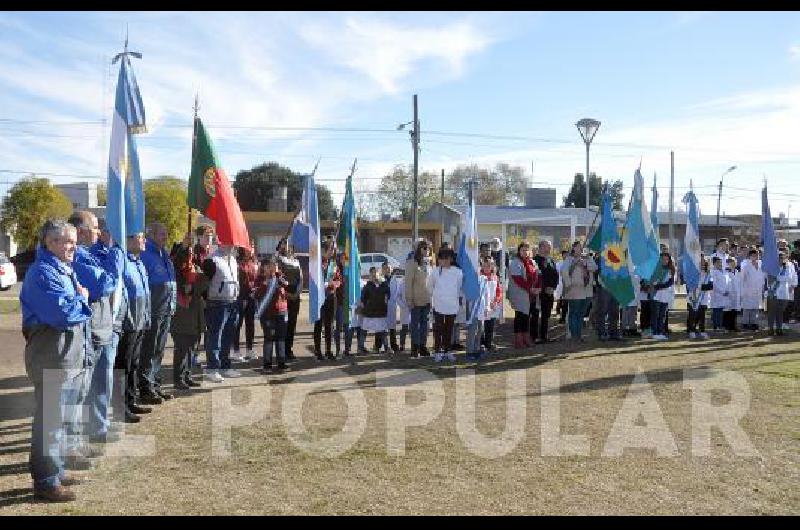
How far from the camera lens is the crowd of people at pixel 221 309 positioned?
552cm

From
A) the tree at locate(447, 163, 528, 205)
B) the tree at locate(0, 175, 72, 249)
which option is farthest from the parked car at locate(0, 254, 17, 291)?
the tree at locate(447, 163, 528, 205)

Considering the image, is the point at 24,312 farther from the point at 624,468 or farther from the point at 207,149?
the point at 624,468

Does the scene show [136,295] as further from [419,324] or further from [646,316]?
[646,316]

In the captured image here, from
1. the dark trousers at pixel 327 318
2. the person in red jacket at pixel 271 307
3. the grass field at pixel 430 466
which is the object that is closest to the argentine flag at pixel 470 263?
the dark trousers at pixel 327 318

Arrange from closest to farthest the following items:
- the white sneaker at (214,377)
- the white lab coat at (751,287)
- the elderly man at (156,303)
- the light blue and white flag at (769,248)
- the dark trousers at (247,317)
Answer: the elderly man at (156,303) → the white sneaker at (214,377) → the dark trousers at (247,317) → the light blue and white flag at (769,248) → the white lab coat at (751,287)

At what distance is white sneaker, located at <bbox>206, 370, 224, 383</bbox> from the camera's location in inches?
391

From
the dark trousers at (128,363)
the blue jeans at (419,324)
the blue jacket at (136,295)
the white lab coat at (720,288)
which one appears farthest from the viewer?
the white lab coat at (720,288)

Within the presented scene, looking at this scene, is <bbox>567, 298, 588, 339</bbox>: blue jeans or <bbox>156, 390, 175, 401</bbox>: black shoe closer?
<bbox>156, 390, 175, 401</bbox>: black shoe

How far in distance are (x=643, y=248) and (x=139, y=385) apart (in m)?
9.53

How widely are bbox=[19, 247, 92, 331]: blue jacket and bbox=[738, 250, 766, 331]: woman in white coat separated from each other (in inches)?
613

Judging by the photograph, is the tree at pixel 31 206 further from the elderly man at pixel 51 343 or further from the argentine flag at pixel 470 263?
the elderly man at pixel 51 343

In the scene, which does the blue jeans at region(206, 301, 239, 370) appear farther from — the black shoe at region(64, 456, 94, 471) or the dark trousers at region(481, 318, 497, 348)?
the dark trousers at region(481, 318, 497, 348)

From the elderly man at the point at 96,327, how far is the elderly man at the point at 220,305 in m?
2.61

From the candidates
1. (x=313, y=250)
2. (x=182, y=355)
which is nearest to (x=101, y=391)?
(x=182, y=355)
